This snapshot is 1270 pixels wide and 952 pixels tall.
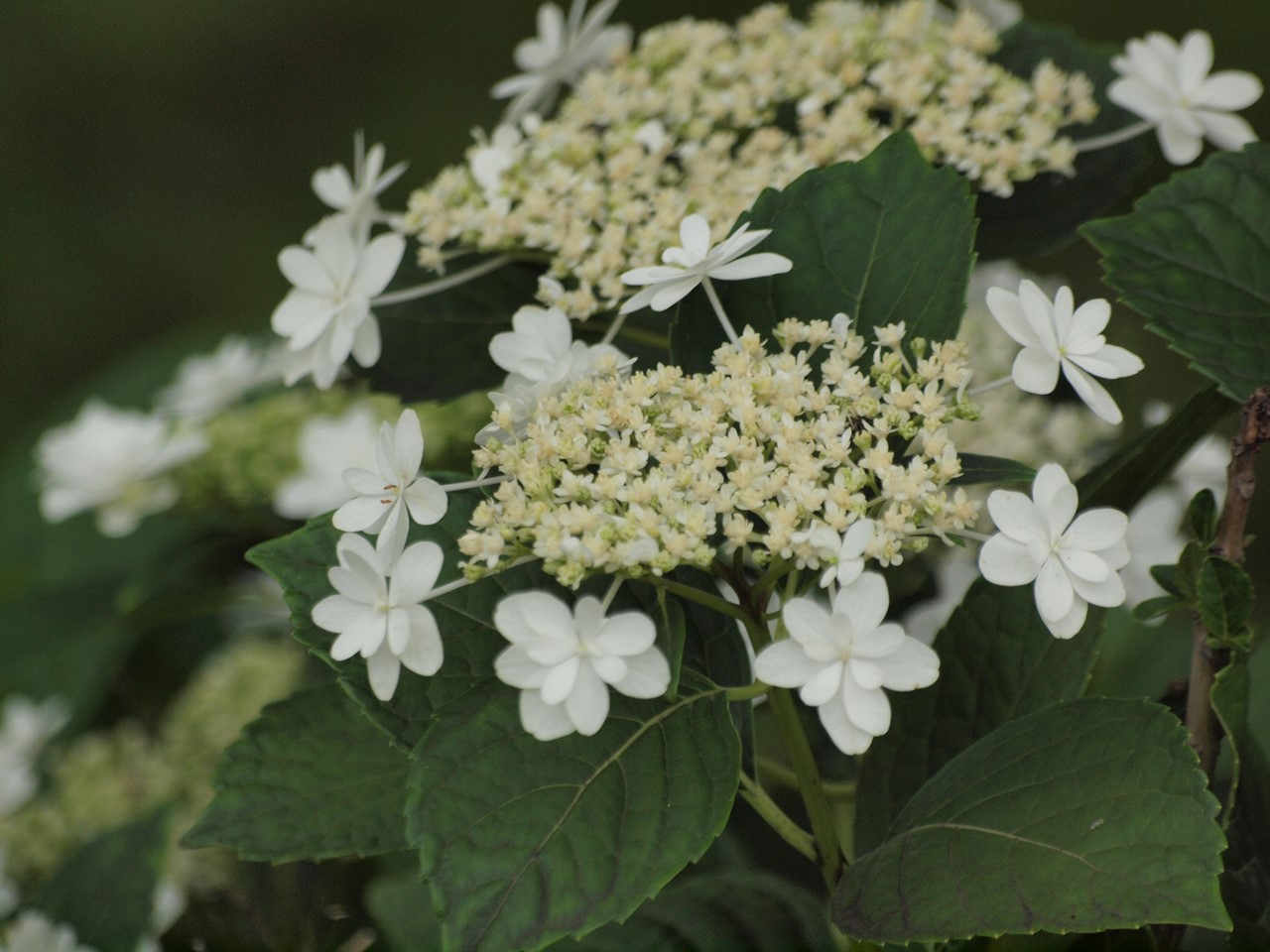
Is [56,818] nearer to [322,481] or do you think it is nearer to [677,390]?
[322,481]

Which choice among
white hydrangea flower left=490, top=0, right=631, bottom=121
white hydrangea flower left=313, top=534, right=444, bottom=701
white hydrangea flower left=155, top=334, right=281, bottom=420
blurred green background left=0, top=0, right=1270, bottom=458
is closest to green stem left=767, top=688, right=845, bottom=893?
white hydrangea flower left=313, top=534, right=444, bottom=701

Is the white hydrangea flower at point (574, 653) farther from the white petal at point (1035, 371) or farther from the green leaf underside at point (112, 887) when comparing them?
the green leaf underside at point (112, 887)

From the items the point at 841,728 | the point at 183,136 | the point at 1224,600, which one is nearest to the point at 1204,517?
the point at 1224,600

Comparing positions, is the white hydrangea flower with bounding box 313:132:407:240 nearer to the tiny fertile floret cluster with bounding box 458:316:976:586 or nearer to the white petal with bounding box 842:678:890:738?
the tiny fertile floret cluster with bounding box 458:316:976:586

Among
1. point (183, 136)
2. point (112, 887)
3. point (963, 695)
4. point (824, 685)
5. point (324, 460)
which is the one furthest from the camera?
point (183, 136)

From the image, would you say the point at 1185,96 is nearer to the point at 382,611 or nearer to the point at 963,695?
the point at 963,695

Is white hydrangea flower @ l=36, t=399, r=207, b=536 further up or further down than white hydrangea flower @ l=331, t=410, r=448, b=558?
further down
